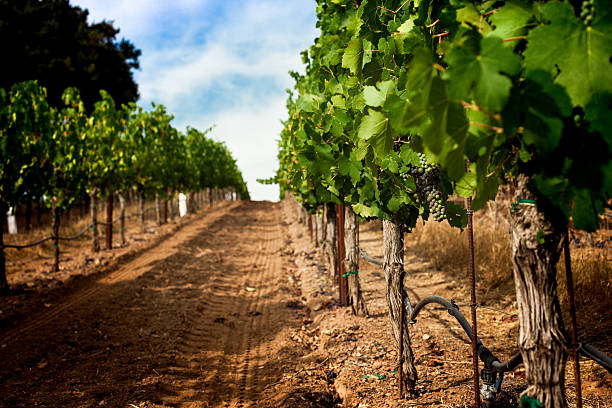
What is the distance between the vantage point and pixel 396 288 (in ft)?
12.6

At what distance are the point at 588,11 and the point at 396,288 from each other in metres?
3.06

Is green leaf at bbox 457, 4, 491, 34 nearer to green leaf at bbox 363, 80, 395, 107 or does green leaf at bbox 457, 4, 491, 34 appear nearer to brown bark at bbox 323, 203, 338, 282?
green leaf at bbox 363, 80, 395, 107

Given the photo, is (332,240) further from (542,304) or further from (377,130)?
(542,304)

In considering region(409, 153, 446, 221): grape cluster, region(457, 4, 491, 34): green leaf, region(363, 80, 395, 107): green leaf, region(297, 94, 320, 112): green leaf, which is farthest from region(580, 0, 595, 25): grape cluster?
region(297, 94, 320, 112): green leaf

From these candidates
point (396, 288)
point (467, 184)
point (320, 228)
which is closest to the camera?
point (467, 184)

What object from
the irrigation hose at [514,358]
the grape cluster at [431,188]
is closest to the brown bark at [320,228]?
the irrigation hose at [514,358]

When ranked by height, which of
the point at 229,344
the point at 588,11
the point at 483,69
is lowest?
the point at 229,344

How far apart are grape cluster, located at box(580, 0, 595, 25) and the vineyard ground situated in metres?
2.96

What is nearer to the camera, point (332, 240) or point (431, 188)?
point (431, 188)

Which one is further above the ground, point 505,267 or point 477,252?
point 477,252

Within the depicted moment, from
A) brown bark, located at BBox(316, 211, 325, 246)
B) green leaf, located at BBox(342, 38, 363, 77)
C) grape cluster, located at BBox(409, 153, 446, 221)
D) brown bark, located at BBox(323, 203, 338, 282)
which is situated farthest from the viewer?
brown bark, located at BBox(316, 211, 325, 246)

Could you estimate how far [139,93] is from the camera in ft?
102

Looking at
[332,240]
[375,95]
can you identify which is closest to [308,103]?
[375,95]

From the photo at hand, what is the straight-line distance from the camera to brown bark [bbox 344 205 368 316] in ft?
20.4
